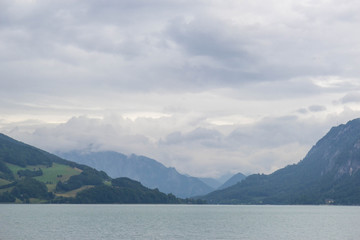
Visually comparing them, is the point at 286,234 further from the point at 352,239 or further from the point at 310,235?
the point at 352,239

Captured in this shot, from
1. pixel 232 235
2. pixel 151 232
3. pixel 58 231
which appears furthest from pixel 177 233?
pixel 58 231

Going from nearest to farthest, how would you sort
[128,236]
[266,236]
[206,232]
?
[128,236], [266,236], [206,232]

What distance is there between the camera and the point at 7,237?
13012 cm

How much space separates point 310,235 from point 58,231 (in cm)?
8514

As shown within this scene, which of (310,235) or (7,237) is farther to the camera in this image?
(310,235)

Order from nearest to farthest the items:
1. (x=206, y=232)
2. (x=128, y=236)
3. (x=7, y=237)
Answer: (x=7, y=237), (x=128, y=236), (x=206, y=232)

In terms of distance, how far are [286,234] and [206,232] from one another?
27.8 m

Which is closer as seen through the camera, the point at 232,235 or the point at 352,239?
the point at 352,239

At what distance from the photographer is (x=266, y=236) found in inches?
5950

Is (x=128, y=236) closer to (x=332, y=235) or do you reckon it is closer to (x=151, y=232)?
(x=151, y=232)

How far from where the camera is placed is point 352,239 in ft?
463

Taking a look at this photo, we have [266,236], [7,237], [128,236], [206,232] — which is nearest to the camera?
[7,237]

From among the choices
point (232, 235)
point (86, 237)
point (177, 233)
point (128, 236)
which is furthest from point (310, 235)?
point (86, 237)

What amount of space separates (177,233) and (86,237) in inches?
1315
